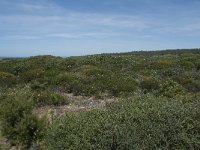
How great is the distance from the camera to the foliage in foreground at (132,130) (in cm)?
731

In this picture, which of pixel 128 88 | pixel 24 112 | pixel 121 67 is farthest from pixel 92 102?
pixel 121 67

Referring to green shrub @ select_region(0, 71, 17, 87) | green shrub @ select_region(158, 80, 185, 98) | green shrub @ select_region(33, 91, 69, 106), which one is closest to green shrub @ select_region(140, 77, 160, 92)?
green shrub @ select_region(158, 80, 185, 98)

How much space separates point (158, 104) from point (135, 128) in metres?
1.19

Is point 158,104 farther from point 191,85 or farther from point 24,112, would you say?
point 191,85

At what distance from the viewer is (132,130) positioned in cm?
746

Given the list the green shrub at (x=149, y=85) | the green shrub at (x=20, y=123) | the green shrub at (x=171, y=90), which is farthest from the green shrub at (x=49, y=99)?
the green shrub at (x=149, y=85)

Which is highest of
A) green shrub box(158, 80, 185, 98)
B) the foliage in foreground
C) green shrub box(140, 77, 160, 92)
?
the foliage in foreground

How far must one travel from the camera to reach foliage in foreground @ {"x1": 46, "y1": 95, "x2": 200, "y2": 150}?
731 centimetres

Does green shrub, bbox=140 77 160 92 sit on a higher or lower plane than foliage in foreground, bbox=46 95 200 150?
lower

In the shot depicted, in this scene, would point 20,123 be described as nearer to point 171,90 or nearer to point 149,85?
point 171,90

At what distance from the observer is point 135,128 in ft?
24.6

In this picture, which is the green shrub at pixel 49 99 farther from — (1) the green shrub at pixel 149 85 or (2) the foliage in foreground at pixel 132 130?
(2) the foliage in foreground at pixel 132 130

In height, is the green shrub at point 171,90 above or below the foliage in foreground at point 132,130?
below

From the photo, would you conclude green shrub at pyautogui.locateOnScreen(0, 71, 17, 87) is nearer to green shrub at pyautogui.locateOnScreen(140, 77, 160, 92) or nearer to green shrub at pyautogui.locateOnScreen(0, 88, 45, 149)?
green shrub at pyautogui.locateOnScreen(140, 77, 160, 92)
